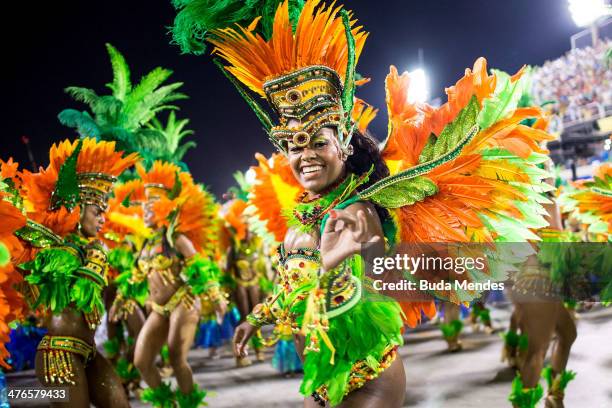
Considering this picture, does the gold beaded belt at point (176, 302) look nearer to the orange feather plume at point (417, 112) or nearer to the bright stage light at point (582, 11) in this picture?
the orange feather plume at point (417, 112)

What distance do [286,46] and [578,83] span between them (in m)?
14.4

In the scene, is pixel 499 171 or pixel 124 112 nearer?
pixel 499 171

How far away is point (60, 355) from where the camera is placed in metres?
3.49

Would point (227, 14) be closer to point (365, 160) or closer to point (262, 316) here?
point (365, 160)

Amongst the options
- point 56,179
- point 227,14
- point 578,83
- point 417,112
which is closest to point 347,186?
point 417,112

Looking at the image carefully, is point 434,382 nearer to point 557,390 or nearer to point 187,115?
point 557,390

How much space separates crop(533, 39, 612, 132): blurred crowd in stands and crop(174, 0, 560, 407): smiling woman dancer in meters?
12.3

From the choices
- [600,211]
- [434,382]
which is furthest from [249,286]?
[600,211]

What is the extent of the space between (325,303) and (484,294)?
33.3 inches

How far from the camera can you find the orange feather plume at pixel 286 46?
2275mm

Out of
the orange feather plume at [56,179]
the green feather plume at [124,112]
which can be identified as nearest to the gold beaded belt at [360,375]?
the orange feather plume at [56,179]

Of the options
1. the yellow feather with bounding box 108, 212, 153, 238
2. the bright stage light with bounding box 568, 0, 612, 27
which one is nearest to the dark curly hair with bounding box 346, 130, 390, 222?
the yellow feather with bounding box 108, 212, 153, 238

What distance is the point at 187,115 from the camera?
34.2 feet

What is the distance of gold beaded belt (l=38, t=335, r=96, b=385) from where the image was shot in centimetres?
342
